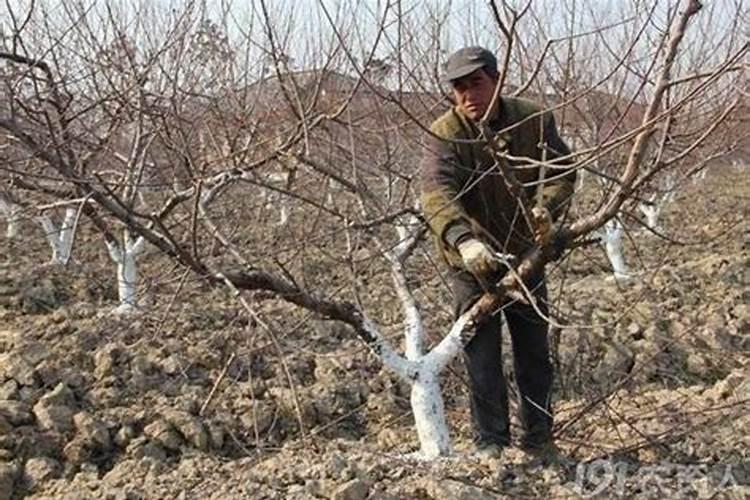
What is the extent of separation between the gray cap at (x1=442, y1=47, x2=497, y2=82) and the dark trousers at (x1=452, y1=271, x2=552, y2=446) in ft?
2.05

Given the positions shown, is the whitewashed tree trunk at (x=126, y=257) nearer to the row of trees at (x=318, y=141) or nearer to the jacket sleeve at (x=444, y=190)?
the row of trees at (x=318, y=141)

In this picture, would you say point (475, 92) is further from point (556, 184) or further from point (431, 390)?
point (431, 390)

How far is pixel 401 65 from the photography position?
120 inches

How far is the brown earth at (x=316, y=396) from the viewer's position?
2.29 metres

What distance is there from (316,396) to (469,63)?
7.32 ft

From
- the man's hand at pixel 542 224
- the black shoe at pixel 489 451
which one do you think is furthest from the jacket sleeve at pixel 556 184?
the black shoe at pixel 489 451

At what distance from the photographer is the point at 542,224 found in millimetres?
2088

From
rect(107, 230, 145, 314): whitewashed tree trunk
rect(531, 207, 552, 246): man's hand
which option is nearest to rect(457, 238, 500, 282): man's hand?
rect(531, 207, 552, 246): man's hand

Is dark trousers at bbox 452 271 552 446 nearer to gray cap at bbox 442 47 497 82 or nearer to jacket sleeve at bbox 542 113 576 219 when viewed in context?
jacket sleeve at bbox 542 113 576 219

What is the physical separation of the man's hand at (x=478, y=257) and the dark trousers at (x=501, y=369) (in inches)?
13.8

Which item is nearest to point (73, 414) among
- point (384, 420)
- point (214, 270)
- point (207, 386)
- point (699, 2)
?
point (207, 386)

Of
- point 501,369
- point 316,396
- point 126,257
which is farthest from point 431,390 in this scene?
point 126,257

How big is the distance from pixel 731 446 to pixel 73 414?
8.94 ft

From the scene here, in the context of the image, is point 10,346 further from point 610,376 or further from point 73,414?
point 610,376
